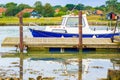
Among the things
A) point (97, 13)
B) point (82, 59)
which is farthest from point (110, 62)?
point (97, 13)

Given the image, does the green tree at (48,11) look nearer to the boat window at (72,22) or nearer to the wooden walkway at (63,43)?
the boat window at (72,22)

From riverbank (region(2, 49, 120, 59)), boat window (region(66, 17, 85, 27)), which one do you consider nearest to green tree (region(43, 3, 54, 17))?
boat window (region(66, 17, 85, 27))

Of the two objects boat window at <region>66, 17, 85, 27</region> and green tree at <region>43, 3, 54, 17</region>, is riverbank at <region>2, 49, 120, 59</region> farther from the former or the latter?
green tree at <region>43, 3, 54, 17</region>

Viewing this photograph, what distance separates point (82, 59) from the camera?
25.6 meters

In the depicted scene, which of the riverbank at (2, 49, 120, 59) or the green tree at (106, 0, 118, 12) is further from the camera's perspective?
the green tree at (106, 0, 118, 12)

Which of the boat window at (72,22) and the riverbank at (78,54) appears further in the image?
the boat window at (72,22)

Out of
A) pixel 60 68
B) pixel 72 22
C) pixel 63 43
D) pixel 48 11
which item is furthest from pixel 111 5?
pixel 60 68

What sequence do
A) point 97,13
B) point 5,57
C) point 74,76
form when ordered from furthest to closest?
point 97,13
point 5,57
point 74,76

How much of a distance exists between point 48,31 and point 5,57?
6.61 metres

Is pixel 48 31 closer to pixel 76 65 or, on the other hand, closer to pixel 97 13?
pixel 76 65

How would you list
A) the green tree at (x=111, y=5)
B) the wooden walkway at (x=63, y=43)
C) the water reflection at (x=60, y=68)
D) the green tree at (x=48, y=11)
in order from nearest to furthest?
1. the water reflection at (x=60, y=68)
2. the wooden walkway at (x=63, y=43)
3. the green tree at (x=111, y=5)
4. the green tree at (x=48, y=11)

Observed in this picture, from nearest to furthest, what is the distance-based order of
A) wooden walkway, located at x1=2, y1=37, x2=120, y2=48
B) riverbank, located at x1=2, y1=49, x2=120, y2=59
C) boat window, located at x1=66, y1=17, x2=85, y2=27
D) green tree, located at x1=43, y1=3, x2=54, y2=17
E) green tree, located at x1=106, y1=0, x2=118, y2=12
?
riverbank, located at x1=2, y1=49, x2=120, y2=59 < wooden walkway, located at x1=2, y1=37, x2=120, y2=48 < boat window, located at x1=66, y1=17, x2=85, y2=27 < green tree, located at x1=106, y1=0, x2=118, y2=12 < green tree, located at x1=43, y1=3, x2=54, y2=17

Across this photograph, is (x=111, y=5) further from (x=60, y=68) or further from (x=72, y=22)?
(x=60, y=68)

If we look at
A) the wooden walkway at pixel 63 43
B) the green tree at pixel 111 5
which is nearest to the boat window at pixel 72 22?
the wooden walkway at pixel 63 43
